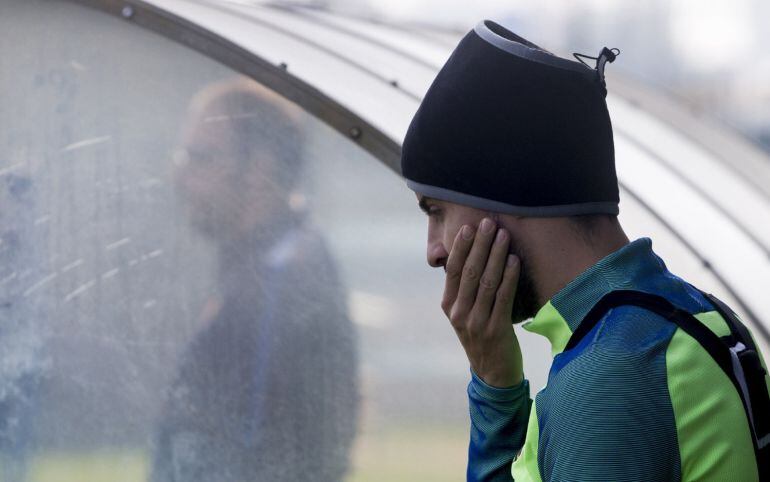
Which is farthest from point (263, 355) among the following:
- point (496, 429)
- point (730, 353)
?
point (730, 353)

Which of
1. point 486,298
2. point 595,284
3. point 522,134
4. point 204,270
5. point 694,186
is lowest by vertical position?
point 204,270

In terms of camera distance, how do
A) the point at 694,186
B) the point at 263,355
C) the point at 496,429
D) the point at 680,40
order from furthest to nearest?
the point at 680,40 < the point at 694,186 < the point at 263,355 < the point at 496,429

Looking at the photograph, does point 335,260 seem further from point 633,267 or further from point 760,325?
point 633,267

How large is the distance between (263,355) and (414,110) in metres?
0.66

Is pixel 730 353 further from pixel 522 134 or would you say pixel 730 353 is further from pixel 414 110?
pixel 414 110

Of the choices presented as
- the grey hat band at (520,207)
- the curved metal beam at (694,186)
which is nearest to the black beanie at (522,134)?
the grey hat band at (520,207)

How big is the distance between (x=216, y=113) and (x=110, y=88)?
0.25 m

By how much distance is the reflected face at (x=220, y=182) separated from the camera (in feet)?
7.85

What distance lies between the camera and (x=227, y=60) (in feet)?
7.92

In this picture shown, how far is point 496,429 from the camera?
1609 mm

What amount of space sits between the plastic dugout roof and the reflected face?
163 millimetres

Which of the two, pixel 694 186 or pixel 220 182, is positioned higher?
pixel 694 186

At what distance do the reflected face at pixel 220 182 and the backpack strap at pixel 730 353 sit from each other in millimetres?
1253

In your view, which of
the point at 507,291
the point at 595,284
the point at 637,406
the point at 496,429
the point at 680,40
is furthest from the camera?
the point at 680,40
